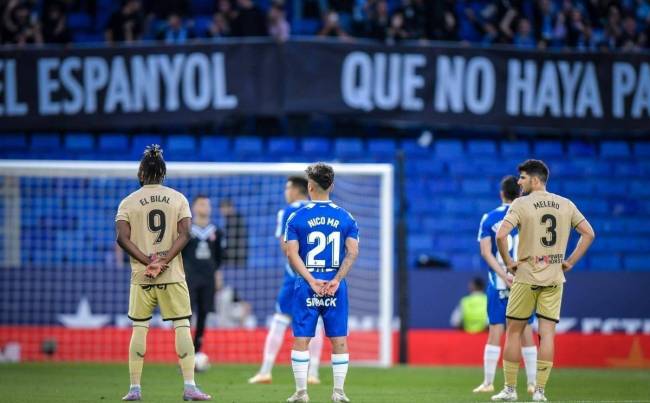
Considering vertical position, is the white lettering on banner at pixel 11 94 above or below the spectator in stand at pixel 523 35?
below

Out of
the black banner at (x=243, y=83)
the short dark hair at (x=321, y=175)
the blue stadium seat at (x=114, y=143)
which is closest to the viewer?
the short dark hair at (x=321, y=175)

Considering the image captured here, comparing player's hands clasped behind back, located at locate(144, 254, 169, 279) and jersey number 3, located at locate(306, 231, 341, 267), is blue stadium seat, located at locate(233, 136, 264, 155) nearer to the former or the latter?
player's hands clasped behind back, located at locate(144, 254, 169, 279)

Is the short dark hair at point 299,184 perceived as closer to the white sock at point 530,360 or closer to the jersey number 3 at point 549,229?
the white sock at point 530,360

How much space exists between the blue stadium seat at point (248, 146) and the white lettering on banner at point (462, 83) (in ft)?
9.27

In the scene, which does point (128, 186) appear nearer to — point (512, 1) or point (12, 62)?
point (12, 62)

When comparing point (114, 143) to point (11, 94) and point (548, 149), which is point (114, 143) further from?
point (548, 149)

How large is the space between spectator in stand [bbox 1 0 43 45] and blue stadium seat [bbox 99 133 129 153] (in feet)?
5.90

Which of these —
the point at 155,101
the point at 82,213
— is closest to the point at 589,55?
the point at 155,101

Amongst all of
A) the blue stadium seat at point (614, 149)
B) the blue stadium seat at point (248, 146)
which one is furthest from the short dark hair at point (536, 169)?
the blue stadium seat at point (614, 149)

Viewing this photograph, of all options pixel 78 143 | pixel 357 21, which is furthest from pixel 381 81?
pixel 78 143

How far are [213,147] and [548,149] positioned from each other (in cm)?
548

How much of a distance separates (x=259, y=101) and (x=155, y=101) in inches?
61.3

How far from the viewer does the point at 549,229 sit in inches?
366

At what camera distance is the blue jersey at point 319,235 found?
889 centimetres
